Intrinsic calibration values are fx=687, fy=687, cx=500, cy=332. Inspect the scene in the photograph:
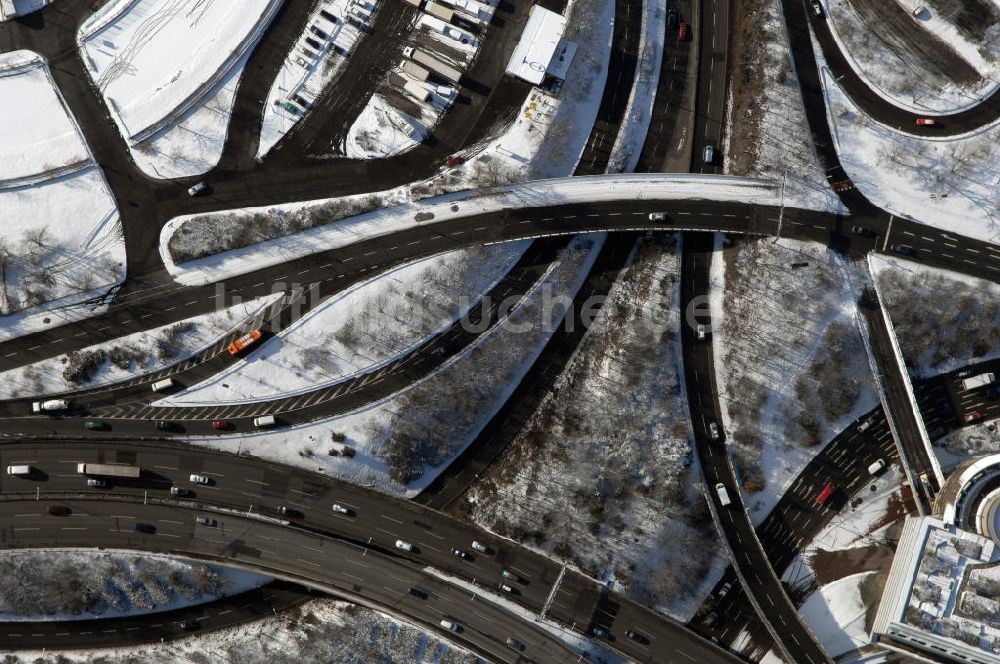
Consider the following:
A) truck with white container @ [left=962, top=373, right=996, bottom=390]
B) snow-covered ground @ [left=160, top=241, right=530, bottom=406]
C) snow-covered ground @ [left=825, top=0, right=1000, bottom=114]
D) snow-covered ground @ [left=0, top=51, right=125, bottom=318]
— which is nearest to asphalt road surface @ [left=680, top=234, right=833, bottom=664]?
snow-covered ground @ [left=160, top=241, right=530, bottom=406]

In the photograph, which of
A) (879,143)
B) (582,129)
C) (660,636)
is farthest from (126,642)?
(879,143)

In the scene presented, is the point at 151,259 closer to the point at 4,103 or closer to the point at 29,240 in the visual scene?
the point at 29,240

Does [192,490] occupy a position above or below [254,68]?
Answer: below

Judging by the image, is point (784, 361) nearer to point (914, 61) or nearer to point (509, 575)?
point (914, 61)

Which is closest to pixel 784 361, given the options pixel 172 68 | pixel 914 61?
pixel 914 61

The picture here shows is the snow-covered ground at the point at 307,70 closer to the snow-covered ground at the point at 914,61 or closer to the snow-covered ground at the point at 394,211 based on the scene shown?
the snow-covered ground at the point at 394,211

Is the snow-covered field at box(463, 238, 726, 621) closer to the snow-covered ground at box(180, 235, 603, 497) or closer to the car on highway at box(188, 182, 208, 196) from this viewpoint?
the snow-covered ground at box(180, 235, 603, 497)
